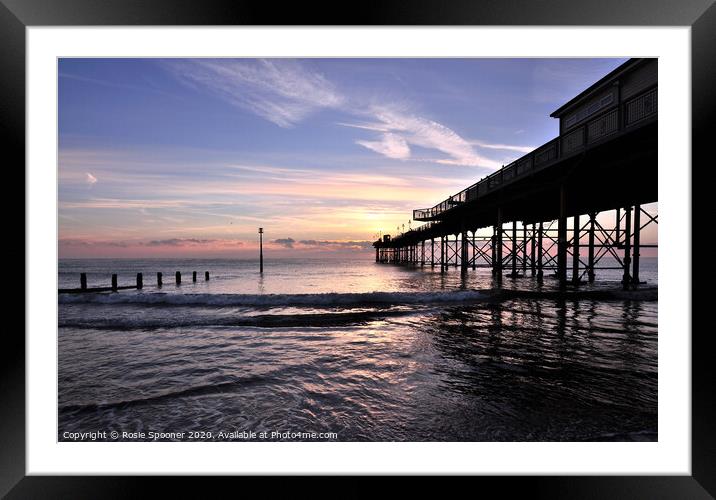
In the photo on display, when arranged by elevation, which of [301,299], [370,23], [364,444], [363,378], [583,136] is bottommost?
[301,299]

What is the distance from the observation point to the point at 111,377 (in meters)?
5.14

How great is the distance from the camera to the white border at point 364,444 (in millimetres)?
2131

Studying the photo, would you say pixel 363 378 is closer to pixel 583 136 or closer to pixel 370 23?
pixel 370 23

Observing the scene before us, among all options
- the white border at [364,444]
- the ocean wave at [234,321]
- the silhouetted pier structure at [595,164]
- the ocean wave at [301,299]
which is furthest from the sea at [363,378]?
the silhouetted pier structure at [595,164]

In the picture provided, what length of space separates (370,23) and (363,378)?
4582 millimetres

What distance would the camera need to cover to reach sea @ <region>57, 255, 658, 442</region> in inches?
136

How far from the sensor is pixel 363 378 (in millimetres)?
4844

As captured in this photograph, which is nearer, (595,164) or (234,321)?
(234,321)

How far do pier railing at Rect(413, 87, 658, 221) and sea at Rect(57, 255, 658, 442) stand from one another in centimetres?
610

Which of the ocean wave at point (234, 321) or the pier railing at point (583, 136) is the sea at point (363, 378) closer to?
the ocean wave at point (234, 321)

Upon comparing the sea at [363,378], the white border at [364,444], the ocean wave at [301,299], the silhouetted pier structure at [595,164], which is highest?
the silhouetted pier structure at [595,164]

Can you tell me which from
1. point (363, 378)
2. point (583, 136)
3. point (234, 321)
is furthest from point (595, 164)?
point (234, 321)

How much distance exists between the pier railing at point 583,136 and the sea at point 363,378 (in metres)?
6.10

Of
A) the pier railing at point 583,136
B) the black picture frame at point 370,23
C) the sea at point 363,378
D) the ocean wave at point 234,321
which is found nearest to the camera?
the black picture frame at point 370,23
